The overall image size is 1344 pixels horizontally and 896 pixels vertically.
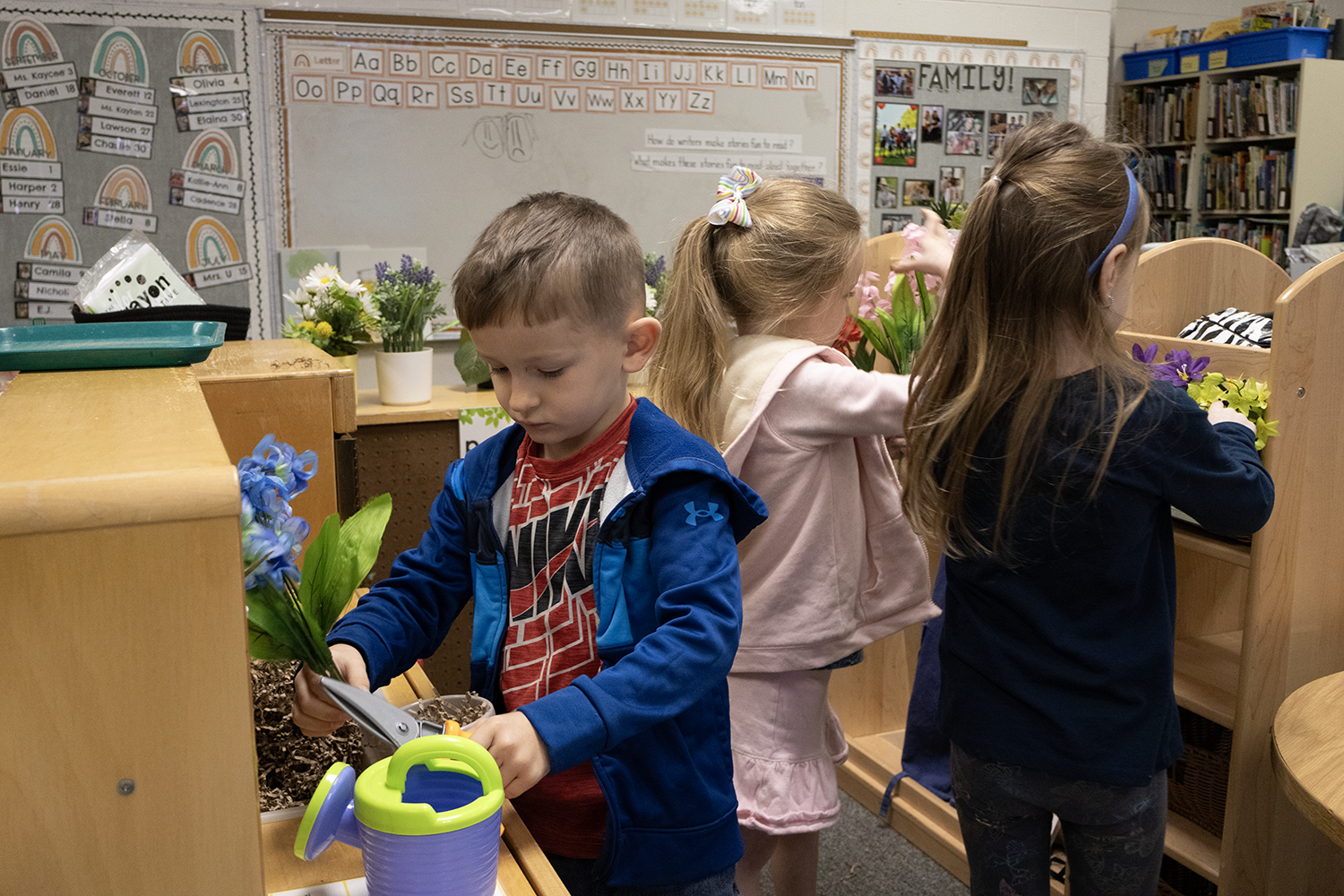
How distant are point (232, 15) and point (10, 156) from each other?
875 millimetres

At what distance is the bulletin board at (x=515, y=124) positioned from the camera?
12.6 feet

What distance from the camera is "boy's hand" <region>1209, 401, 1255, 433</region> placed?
1452mm

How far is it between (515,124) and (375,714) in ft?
12.1

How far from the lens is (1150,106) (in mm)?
5875

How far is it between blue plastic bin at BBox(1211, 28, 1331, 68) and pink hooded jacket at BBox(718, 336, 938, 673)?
4870 mm

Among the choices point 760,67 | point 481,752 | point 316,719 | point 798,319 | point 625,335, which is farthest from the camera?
point 760,67

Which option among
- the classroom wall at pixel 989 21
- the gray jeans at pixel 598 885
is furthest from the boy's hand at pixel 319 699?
the classroom wall at pixel 989 21

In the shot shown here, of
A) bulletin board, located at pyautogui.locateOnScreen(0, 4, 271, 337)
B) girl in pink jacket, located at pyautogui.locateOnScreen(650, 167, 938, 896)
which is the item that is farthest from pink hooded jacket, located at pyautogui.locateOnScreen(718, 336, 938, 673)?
bulletin board, located at pyautogui.locateOnScreen(0, 4, 271, 337)

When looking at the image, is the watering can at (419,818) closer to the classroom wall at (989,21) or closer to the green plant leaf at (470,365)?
the green plant leaf at (470,365)

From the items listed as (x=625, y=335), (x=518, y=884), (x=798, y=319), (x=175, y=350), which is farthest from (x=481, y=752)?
(x=798, y=319)

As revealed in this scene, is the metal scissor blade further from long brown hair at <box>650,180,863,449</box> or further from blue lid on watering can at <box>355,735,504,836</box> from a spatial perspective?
long brown hair at <box>650,180,863,449</box>

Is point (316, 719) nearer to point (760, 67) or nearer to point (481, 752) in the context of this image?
point (481, 752)

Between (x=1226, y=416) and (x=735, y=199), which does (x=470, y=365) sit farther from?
(x=1226, y=416)

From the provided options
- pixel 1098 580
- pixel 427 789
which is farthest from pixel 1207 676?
pixel 427 789
